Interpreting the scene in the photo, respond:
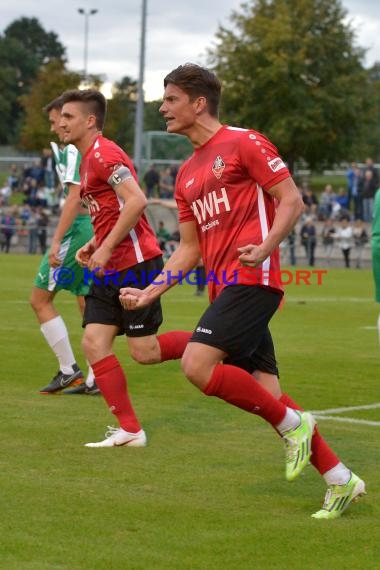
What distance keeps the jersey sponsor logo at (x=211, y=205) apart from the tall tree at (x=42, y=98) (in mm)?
64710

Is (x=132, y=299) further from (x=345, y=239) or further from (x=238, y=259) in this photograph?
(x=345, y=239)

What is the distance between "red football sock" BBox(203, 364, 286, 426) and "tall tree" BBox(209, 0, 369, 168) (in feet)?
157

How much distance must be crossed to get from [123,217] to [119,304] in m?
0.63

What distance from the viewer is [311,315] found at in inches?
763

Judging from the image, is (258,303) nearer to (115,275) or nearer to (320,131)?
(115,275)

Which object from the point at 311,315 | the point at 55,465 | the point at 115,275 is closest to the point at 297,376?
the point at 115,275

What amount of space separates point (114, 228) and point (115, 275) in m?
0.46

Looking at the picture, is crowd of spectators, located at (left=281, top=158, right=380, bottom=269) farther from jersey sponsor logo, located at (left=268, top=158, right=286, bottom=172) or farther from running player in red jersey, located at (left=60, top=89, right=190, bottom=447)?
jersey sponsor logo, located at (left=268, top=158, right=286, bottom=172)

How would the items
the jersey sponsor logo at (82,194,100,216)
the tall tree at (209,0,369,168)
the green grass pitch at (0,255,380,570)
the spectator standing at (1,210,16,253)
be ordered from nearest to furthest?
the green grass pitch at (0,255,380,570), the jersey sponsor logo at (82,194,100,216), the spectator standing at (1,210,16,253), the tall tree at (209,0,369,168)

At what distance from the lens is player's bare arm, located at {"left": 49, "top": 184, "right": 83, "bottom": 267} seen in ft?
32.6

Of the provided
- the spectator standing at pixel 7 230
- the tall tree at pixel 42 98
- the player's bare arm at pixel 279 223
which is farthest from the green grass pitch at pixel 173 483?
the tall tree at pixel 42 98

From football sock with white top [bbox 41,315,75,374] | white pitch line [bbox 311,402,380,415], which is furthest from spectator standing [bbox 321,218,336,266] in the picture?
white pitch line [bbox 311,402,380,415]

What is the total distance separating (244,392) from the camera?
6078 mm

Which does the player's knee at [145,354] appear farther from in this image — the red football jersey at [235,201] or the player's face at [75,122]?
the red football jersey at [235,201]
